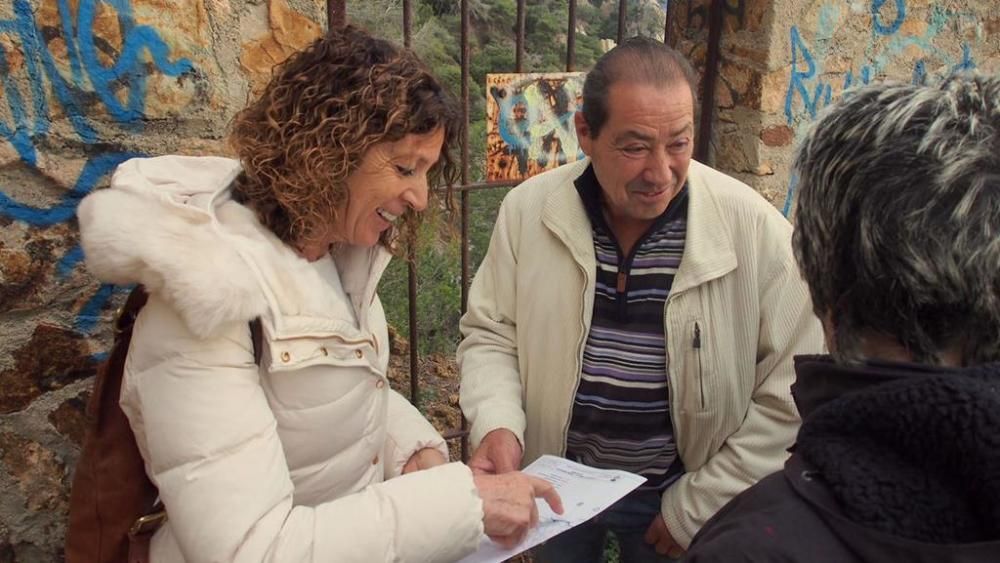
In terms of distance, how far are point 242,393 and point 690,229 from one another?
1.04 m

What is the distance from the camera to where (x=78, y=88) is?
145cm

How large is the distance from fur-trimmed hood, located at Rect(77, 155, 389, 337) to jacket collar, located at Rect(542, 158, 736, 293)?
64 centimetres

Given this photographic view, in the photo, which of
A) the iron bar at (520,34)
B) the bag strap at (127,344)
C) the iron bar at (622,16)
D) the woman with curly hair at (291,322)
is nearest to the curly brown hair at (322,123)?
the woman with curly hair at (291,322)

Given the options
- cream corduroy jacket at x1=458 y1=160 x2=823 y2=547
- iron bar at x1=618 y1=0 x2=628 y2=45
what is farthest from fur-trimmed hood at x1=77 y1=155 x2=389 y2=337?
iron bar at x1=618 y1=0 x2=628 y2=45

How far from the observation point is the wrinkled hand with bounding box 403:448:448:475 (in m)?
1.52

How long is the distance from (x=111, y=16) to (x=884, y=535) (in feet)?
A: 5.08

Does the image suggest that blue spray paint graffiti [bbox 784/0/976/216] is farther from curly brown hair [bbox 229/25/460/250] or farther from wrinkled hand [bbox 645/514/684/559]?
curly brown hair [bbox 229/25/460/250]

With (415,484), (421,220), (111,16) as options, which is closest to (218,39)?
(111,16)

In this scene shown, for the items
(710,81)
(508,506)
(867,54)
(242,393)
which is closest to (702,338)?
(508,506)

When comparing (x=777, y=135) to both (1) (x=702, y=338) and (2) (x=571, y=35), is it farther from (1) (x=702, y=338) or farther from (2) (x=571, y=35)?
(1) (x=702, y=338)

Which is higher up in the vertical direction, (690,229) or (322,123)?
(322,123)

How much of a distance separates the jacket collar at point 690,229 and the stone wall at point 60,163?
830mm

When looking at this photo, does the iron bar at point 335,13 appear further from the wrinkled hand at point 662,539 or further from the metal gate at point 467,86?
the wrinkled hand at point 662,539

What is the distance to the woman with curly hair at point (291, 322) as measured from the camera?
1.03m
